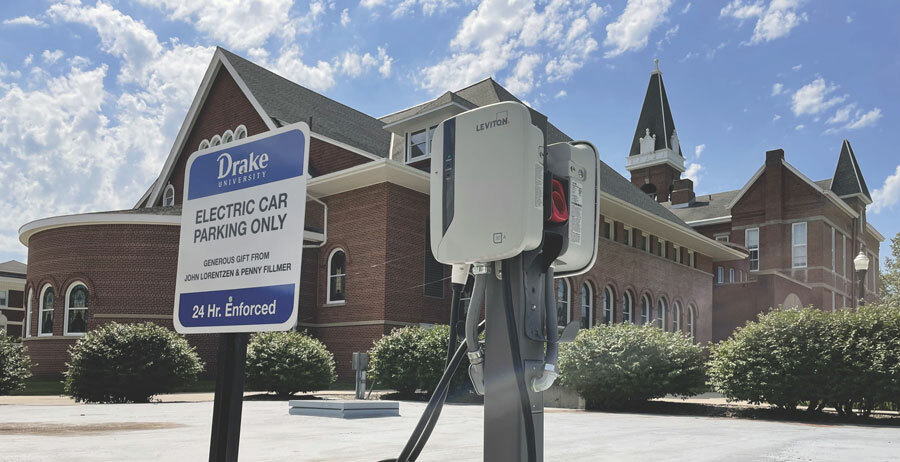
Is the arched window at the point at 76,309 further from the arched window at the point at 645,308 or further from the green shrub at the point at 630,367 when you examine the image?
the arched window at the point at 645,308

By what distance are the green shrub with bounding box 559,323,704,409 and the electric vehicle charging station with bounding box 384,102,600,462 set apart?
1206cm

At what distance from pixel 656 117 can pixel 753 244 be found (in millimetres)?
19920

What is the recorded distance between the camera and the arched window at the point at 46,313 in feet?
78.9

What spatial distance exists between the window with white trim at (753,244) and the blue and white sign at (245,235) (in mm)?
49939

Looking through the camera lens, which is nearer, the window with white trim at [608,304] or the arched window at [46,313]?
the arched window at [46,313]

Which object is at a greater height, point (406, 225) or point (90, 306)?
point (406, 225)

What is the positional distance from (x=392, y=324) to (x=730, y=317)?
2633 centimetres

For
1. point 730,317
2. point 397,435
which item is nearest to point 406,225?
point 397,435

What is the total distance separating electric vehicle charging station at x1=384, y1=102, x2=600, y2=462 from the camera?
385 cm

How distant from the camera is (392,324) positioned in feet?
76.2

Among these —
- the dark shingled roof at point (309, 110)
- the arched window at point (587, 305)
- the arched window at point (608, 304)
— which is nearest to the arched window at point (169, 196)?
the dark shingled roof at point (309, 110)

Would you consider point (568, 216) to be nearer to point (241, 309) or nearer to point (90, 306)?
point (241, 309)

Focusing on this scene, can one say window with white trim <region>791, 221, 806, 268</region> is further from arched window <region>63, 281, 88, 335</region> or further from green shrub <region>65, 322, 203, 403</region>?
green shrub <region>65, 322, 203, 403</region>

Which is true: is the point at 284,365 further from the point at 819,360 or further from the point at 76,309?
the point at 819,360
